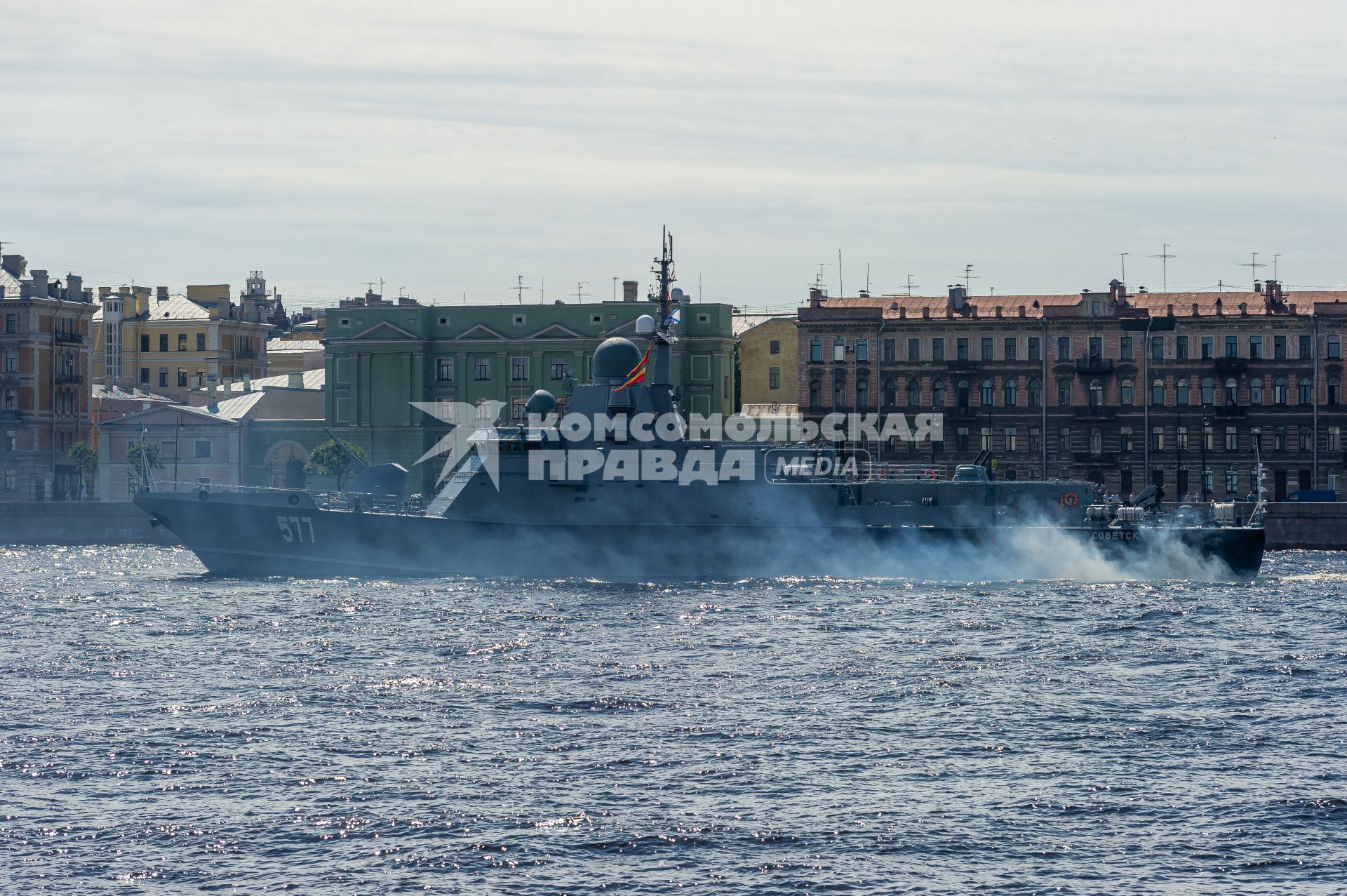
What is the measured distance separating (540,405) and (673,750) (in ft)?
82.7

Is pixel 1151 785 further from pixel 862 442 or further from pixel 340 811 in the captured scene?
pixel 862 442

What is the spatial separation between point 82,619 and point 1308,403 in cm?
5820

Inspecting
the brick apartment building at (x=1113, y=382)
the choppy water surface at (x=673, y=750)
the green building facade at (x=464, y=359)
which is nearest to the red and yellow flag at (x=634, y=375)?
the choppy water surface at (x=673, y=750)

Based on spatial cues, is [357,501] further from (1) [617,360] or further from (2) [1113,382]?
(2) [1113,382]

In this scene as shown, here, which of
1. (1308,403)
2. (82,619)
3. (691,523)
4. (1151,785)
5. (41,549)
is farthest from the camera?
(1308,403)

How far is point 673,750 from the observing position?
23953mm

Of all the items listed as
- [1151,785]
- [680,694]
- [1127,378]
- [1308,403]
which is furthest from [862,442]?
[1151,785]

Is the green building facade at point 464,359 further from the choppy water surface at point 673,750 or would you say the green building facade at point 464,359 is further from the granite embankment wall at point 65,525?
the choppy water surface at point 673,750

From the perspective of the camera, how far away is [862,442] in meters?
82.1

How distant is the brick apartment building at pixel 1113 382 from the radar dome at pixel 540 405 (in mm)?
34717

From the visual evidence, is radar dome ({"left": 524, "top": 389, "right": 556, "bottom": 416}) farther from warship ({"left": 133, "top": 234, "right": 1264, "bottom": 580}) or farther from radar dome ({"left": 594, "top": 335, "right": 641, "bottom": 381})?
radar dome ({"left": 594, "top": 335, "right": 641, "bottom": 381})

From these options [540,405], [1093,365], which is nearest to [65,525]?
[540,405]

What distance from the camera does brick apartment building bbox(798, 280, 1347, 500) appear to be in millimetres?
77875

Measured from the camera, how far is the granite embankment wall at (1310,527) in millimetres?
67750
